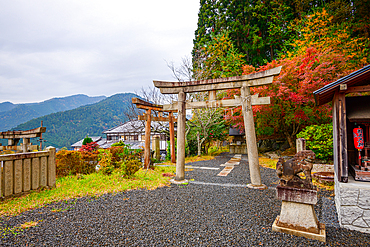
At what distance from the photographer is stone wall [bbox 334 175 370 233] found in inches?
116

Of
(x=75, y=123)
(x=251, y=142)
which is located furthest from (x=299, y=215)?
(x=75, y=123)

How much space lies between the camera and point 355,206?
300cm

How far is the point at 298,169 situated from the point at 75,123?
3026 inches

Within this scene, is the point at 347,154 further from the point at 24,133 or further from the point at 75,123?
the point at 75,123

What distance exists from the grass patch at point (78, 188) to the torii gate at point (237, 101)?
3.24ft

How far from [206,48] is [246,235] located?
14.5 meters

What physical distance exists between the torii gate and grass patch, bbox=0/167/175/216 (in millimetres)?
987

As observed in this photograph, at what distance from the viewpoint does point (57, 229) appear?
3.01 m

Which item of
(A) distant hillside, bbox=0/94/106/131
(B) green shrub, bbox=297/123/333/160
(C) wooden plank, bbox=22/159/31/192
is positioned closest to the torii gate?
(C) wooden plank, bbox=22/159/31/192

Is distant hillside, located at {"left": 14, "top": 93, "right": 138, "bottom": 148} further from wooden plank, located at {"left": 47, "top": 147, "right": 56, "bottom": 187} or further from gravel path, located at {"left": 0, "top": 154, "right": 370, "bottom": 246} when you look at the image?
gravel path, located at {"left": 0, "top": 154, "right": 370, "bottom": 246}

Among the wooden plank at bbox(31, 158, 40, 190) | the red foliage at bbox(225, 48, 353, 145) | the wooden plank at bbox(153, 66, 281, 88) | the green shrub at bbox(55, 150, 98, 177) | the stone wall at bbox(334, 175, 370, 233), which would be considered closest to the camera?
the stone wall at bbox(334, 175, 370, 233)

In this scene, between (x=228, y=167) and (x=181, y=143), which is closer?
(x=181, y=143)

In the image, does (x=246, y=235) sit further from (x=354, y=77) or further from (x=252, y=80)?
(x=252, y=80)

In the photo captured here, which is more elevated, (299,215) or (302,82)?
(302,82)
